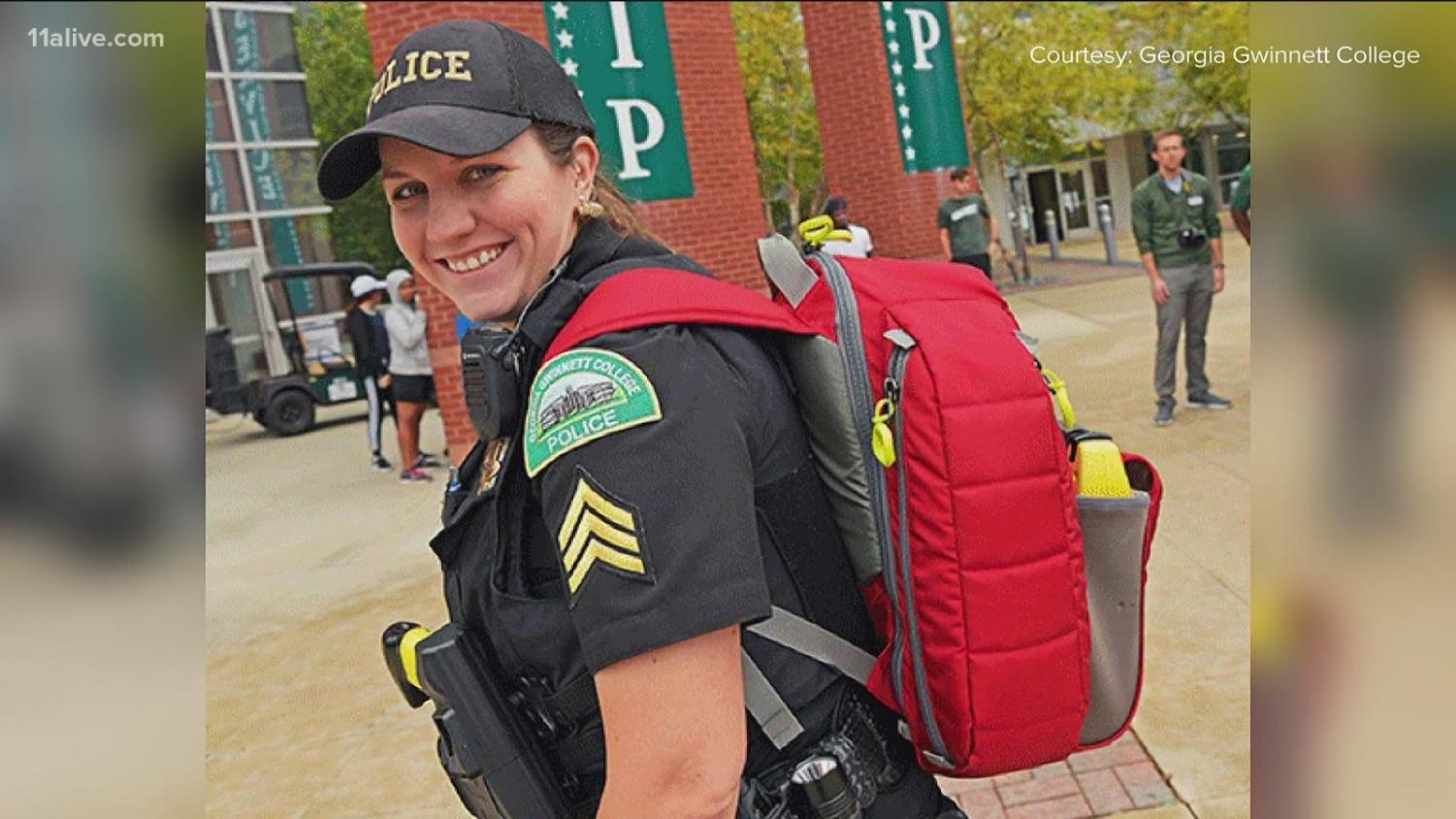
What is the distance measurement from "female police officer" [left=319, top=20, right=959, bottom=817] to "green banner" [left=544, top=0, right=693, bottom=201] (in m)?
7.18

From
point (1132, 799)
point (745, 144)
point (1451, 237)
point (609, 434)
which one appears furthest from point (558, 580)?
point (745, 144)

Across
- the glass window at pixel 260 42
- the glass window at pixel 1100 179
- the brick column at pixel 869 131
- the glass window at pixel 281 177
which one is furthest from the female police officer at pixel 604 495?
the glass window at pixel 1100 179

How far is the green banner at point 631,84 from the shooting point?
27.6 feet

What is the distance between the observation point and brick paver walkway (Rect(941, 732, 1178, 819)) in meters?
3.05

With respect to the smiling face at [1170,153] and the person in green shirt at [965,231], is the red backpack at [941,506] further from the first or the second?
the person in green shirt at [965,231]

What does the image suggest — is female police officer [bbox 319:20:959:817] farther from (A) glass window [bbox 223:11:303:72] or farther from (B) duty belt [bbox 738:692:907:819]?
(A) glass window [bbox 223:11:303:72]

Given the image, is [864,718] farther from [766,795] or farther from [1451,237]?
[1451,237]

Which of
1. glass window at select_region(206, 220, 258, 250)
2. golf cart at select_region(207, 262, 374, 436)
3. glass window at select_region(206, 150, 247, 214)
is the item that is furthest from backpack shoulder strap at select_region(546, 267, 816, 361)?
glass window at select_region(206, 150, 247, 214)

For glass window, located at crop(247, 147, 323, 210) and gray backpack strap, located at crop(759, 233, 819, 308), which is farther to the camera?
glass window, located at crop(247, 147, 323, 210)

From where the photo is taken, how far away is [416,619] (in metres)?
5.29

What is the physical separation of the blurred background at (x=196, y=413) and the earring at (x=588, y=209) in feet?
2.09

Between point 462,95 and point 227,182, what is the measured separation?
21.8 meters

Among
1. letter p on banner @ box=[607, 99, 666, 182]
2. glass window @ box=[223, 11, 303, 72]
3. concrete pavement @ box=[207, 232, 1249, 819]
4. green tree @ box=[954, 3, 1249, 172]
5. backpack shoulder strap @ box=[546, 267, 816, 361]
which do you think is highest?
glass window @ box=[223, 11, 303, 72]

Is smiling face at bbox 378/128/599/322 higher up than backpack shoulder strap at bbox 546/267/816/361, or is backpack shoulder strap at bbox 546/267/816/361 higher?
smiling face at bbox 378/128/599/322
